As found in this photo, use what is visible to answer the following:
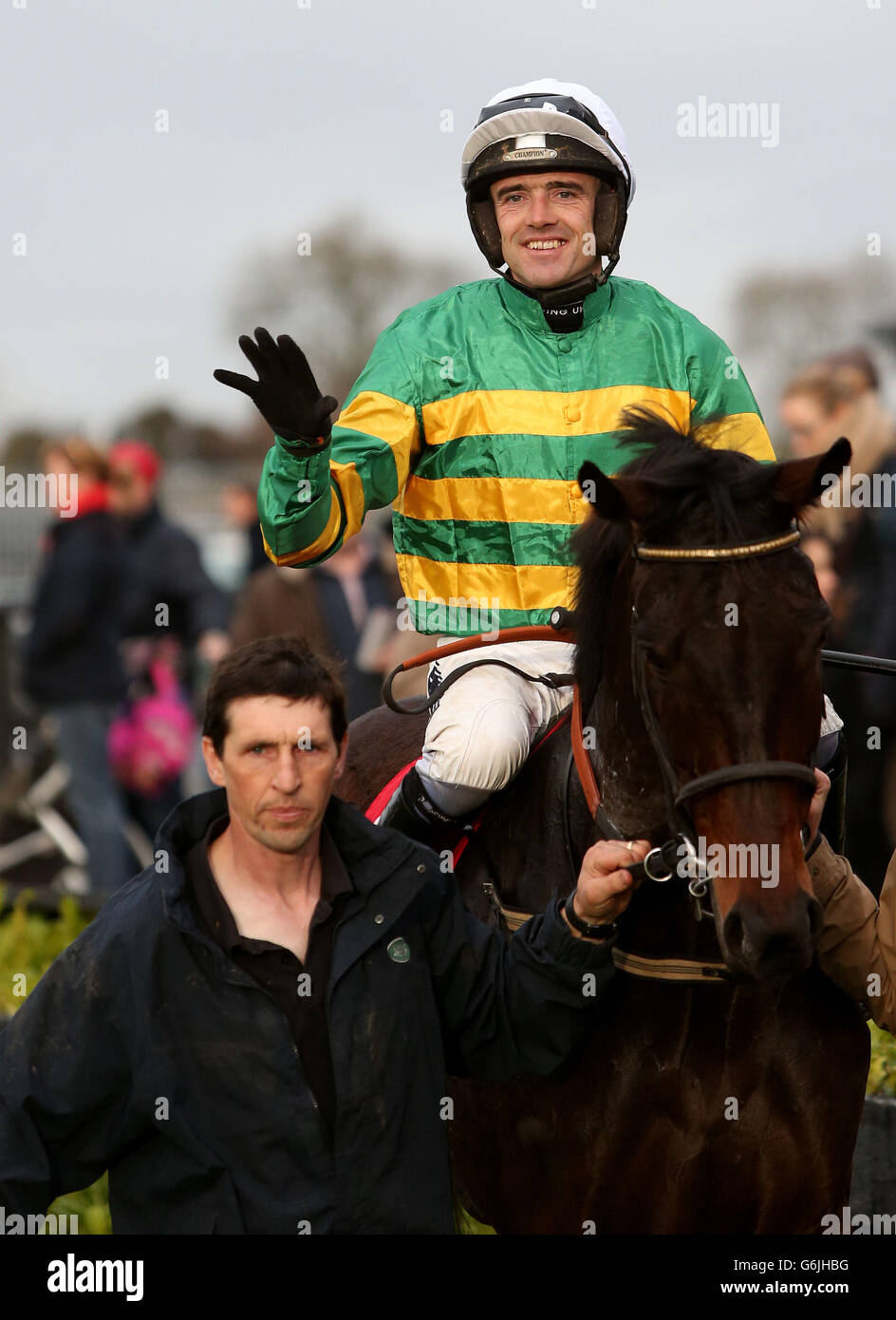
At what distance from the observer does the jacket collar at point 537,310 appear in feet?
13.8

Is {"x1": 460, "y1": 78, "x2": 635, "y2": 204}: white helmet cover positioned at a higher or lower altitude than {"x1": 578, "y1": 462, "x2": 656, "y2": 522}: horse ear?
higher

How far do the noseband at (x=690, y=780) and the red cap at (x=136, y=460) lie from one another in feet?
23.5

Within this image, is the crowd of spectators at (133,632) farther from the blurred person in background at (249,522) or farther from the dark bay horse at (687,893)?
the dark bay horse at (687,893)

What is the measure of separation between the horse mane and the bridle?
0.13 ft

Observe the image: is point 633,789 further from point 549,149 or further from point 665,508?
point 549,149

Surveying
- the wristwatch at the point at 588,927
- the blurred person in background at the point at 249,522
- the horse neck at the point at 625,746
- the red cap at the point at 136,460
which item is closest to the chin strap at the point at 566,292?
the horse neck at the point at 625,746

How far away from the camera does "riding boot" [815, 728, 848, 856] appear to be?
12.8 feet

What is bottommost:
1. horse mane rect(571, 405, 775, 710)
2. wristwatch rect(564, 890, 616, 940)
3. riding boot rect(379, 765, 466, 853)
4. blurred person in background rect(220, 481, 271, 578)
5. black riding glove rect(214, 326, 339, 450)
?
wristwatch rect(564, 890, 616, 940)

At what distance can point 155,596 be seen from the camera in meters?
10.1

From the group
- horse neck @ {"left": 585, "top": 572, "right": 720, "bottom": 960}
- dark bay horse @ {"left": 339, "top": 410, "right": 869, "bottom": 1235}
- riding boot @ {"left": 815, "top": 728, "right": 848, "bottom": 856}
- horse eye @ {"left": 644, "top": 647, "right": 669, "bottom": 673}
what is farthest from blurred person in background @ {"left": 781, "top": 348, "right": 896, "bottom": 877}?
horse eye @ {"left": 644, "top": 647, "right": 669, "bottom": 673}

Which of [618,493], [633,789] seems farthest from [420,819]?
[618,493]

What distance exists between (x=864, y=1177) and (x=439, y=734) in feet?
6.33

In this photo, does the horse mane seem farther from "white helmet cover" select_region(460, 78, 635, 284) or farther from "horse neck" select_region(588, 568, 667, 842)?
"white helmet cover" select_region(460, 78, 635, 284)
